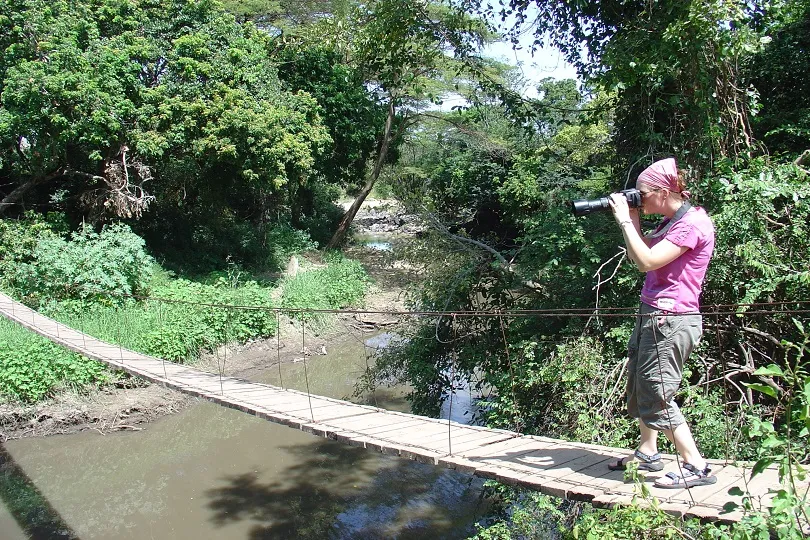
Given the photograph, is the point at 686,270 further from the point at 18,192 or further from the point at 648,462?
the point at 18,192

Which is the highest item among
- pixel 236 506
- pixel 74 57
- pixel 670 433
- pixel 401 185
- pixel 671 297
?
pixel 74 57

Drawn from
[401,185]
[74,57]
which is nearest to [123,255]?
[74,57]

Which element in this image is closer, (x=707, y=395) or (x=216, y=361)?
(x=707, y=395)

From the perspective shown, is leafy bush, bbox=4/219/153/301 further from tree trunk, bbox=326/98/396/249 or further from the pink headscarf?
the pink headscarf

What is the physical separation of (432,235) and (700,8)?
7.24ft

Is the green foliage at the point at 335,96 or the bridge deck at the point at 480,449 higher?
the green foliage at the point at 335,96

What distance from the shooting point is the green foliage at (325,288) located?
7.84m

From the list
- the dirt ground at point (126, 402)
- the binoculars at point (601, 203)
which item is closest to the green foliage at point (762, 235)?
the binoculars at point (601, 203)

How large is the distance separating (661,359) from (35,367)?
4.93 meters

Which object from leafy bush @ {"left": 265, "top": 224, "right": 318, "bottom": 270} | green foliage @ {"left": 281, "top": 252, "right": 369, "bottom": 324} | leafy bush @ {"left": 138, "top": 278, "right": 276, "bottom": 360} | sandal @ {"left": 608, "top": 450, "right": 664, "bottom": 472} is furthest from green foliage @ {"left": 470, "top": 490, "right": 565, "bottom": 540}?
leafy bush @ {"left": 265, "top": 224, "right": 318, "bottom": 270}

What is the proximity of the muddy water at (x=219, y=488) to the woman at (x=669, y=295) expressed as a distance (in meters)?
2.36

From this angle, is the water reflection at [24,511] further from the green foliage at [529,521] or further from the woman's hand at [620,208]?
the woman's hand at [620,208]

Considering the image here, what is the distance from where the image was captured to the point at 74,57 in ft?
20.2

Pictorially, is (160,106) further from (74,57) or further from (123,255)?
(123,255)
